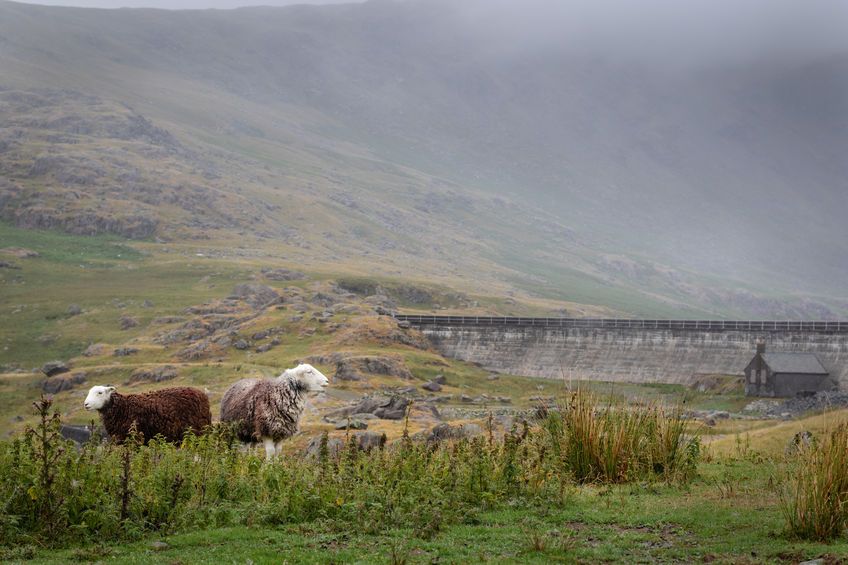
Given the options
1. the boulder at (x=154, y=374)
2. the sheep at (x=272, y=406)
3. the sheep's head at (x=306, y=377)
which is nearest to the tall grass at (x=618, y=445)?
the sheep's head at (x=306, y=377)

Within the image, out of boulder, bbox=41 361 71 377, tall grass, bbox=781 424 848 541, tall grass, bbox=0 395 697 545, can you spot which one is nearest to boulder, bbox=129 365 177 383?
boulder, bbox=41 361 71 377

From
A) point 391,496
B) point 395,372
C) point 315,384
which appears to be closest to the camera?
point 391,496

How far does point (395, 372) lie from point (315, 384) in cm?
9326

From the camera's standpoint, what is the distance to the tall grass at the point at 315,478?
18047 mm

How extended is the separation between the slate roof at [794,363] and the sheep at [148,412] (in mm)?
102748

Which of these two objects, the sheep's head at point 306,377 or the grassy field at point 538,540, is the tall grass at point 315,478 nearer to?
the grassy field at point 538,540

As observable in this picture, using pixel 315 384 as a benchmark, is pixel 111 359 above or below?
below

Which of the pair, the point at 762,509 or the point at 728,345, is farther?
the point at 728,345

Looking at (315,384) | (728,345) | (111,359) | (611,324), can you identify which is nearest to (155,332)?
(111,359)

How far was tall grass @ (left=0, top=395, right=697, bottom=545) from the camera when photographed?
18.0 meters

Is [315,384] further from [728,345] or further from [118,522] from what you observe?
[728,345]

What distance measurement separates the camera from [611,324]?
486 ft

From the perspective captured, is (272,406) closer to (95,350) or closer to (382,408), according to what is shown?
(382,408)

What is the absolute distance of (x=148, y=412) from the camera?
97.7 ft
